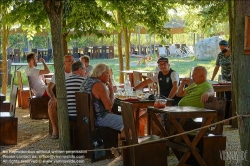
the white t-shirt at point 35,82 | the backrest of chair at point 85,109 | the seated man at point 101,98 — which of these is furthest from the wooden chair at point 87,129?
the white t-shirt at point 35,82

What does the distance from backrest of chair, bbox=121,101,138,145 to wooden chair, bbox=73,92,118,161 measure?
89 centimetres

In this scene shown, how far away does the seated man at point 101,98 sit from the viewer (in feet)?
20.6

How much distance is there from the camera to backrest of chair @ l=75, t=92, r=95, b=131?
20.2 feet

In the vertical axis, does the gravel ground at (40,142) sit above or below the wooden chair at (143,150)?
below

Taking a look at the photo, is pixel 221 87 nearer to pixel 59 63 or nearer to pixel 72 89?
pixel 72 89

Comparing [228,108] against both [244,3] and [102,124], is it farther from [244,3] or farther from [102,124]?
[244,3]

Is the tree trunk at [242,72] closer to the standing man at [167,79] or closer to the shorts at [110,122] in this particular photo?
the shorts at [110,122]

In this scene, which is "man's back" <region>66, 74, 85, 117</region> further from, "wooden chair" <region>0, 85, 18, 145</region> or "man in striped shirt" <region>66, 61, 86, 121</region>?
"wooden chair" <region>0, 85, 18, 145</region>

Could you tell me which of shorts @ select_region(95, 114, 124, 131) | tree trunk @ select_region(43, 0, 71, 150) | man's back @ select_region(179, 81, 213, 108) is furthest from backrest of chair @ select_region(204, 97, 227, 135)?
tree trunk @ select_region(43, 0, 71, 150)

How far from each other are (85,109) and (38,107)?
13.2 feet

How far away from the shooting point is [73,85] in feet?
23.4

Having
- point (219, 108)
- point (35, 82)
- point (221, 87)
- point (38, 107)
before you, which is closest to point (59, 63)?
point (219, 108)

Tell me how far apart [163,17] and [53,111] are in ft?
7.65

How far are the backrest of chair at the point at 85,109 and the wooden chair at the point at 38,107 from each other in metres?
3.69
